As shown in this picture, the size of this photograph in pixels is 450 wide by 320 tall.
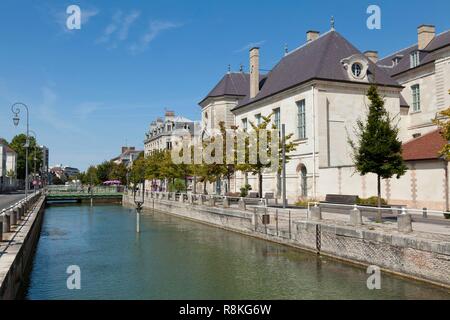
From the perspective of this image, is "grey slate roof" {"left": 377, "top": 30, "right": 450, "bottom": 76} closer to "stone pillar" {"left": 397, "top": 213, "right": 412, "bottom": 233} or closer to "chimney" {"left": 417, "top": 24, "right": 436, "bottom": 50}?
"chimney" {"left": 417, "top": 24, "right": 436, "bottom": 50}

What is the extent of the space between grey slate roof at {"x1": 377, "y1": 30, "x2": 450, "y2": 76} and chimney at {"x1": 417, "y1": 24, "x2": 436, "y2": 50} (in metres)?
0.64

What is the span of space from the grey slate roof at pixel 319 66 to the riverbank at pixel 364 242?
15030 mm

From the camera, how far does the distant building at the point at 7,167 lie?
81.9m

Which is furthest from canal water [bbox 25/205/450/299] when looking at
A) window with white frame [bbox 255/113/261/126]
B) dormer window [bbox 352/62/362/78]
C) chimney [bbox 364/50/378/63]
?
chimney [bbox 364/50/378/63]

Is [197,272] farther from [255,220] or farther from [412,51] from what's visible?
[412,51]

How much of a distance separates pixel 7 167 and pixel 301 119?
3045 inches

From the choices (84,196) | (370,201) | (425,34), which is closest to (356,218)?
(370,201)

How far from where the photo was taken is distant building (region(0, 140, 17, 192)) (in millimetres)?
81938

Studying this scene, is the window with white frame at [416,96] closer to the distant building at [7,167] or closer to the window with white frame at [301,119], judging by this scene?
the window with white frame at [301,119]
